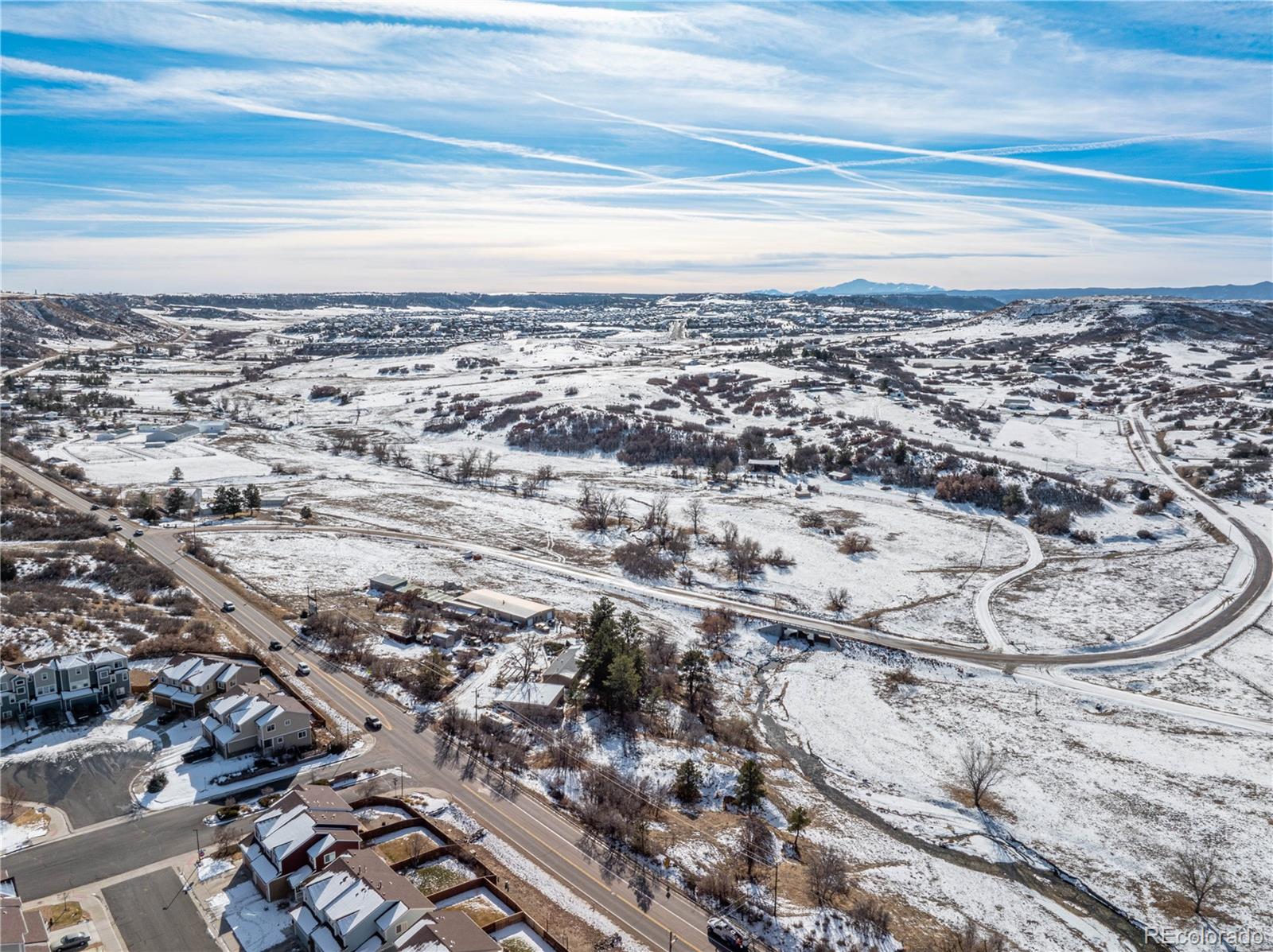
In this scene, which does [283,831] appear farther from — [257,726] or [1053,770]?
[1053,770]

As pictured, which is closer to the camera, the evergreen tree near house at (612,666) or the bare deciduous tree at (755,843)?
the bare deciduous tree at (755,843)

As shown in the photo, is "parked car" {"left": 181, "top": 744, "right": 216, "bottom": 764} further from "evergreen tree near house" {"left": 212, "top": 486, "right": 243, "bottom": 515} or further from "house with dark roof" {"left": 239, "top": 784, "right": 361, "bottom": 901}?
"evergreen tree near house" {"left": 212, "top": 486, "right": 243, "bottom": 515}

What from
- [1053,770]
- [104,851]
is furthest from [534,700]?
[1053,770]

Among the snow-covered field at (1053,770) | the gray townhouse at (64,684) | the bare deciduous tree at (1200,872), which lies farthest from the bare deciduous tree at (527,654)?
the bare deciduous tree at (1200,872)

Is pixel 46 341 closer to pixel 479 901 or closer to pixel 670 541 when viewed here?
pixel 670 541

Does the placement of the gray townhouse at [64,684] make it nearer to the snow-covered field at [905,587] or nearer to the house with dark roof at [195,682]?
the house with dark roof at [195,682]

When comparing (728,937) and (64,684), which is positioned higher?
(64,684)
